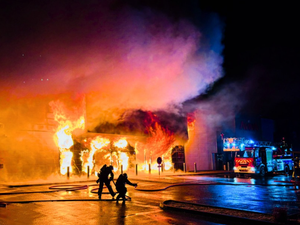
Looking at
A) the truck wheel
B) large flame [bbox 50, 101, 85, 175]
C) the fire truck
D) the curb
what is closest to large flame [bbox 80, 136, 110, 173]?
large flame [bbox 50, 101, 85, 175]

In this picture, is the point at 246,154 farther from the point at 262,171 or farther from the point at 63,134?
the point at 63,134

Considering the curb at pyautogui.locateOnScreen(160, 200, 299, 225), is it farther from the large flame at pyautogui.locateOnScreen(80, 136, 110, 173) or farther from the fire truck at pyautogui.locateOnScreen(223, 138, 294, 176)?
the fire truck at pyautogui.locateOnScreen(223, 138, 294, 176)

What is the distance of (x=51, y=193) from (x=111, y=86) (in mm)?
8706

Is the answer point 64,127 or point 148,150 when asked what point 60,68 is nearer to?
point 64,127

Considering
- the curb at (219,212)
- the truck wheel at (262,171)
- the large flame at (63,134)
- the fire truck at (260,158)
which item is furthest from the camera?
the truck wheel at (262,171)

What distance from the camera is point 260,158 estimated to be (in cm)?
2259

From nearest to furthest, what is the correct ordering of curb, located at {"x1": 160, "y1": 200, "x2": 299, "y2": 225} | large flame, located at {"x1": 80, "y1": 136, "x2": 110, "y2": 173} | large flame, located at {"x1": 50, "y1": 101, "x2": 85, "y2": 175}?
curb, located at {"x1": 160, "y1": 200, "x2": 299, "y2": 225}, large flame, located at {"x1": 50, "y1": 101, "x2": 85, "y2": 175}, large flame, located at {"x1": 80, "y1": 136, "x2": 110, "y2": 173}

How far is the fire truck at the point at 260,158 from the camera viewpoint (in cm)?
2214

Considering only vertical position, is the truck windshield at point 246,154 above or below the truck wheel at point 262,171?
above

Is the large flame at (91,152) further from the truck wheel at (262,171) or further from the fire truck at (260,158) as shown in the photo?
the truck wheel at (262,171)

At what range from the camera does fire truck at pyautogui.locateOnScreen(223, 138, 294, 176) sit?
872 inches

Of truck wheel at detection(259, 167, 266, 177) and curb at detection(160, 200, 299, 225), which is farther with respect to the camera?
truck wheel at detection(259, 167, 266, 177)

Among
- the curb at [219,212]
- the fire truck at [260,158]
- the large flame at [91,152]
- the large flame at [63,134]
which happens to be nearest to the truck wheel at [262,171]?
the fire truck at [260,158]

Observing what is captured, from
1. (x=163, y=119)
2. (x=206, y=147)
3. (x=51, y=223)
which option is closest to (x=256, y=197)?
(x=51, y=223)
